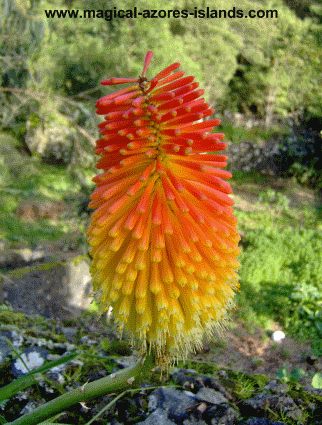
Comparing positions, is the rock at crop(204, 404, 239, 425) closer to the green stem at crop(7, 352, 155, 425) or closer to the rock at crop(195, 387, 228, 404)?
the rock at crop(195, 387, 228, 404)

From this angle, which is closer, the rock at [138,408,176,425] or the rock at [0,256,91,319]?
the rock at [138,408,176,425]

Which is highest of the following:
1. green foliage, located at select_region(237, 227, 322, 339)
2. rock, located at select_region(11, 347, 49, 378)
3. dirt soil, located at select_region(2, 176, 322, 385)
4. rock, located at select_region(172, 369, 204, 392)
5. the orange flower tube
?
the orange flower tube

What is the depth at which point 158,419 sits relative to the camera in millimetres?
1591

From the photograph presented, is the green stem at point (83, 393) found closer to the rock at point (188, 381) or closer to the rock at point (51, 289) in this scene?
the rock at point (188, 381)

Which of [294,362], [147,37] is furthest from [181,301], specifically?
[147,37]

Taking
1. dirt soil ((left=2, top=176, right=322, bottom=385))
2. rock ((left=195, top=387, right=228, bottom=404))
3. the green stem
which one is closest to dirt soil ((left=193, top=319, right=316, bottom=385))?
dirt soil ((left=2, top=176, right=322, bottom=385))

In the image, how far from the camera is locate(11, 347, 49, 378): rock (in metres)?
1.92

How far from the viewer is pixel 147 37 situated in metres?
8.96

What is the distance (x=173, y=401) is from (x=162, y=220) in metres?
0.99

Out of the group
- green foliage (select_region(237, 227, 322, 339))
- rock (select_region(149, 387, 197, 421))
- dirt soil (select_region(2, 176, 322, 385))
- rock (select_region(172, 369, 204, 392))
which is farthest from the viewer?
green foliage (select_region(237, 227, 322, 339))

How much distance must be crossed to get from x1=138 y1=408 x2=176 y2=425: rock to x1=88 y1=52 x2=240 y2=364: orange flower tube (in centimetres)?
42

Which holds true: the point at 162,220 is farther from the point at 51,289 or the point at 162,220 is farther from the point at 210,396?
the point at 51,289

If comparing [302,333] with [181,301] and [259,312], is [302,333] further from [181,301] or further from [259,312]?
[181,301]

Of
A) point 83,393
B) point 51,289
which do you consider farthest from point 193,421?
point 51,289
